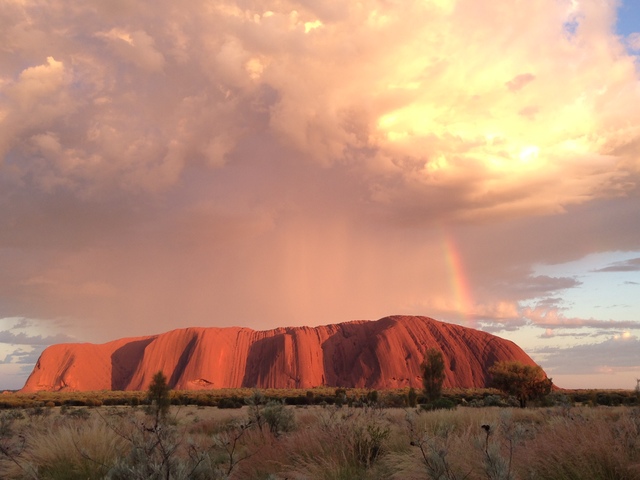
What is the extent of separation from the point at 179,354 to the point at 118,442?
5282 inches

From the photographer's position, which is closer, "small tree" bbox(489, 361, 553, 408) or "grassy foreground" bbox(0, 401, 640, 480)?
"grassy foreground" bbox(0, 401, 640, 480)

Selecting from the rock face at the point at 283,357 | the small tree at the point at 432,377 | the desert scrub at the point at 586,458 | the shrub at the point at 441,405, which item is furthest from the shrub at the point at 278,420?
the rock face at the point at 283,357

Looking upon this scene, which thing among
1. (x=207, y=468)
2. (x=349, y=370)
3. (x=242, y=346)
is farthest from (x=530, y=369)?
(x=242, y=346)

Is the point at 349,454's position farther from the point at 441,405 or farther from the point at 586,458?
the point at 441,405

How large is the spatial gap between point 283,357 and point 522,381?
85.3m

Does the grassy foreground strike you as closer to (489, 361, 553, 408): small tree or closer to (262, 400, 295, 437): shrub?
(262, 400, 295, 437): shrub

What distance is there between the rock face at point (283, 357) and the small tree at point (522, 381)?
2502 inches

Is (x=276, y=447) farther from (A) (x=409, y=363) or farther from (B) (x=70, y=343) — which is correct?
(B) (x=70, y=343)

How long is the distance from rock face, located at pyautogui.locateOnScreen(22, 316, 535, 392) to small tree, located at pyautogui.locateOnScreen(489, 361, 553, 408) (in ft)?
209

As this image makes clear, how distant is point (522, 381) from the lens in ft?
155

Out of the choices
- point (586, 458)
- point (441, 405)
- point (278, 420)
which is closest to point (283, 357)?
point (441, 405)

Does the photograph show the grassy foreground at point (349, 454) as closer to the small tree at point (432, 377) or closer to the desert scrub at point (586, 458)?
the desert scrub at point (586, 458)

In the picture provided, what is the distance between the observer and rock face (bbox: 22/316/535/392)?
11662 cm

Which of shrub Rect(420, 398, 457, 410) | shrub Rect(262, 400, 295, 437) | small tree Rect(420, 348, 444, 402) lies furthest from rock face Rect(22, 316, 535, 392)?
shrub Rect(262, 400, 295, 437)
